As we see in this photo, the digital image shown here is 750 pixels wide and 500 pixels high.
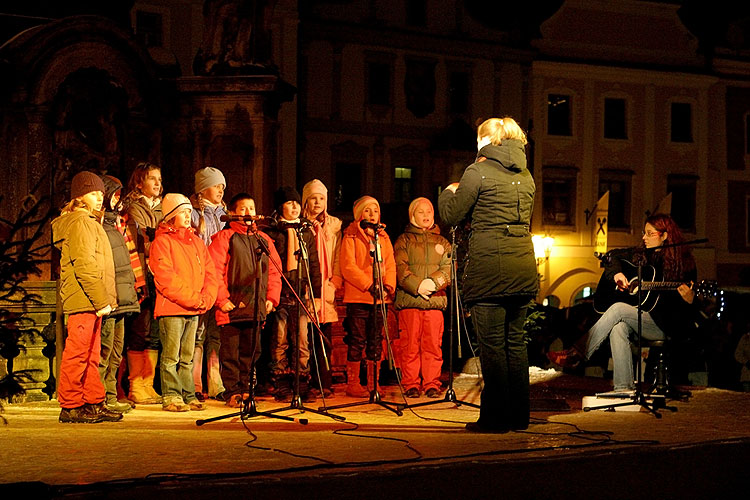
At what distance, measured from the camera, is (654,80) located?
45.8 m

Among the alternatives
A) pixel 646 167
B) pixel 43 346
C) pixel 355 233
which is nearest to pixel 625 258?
pixel 355 233

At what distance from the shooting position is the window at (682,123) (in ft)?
153

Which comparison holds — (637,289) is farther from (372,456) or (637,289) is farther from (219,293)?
(372,456)

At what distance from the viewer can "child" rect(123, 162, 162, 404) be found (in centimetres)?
1076

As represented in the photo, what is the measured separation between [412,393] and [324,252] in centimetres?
161

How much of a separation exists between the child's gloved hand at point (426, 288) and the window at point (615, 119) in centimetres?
3560

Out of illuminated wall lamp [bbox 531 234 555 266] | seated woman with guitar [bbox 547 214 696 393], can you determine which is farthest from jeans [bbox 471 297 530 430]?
illuminated wall lamp [bbox 531 234 555 266]

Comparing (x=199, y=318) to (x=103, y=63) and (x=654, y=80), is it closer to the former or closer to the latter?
(x=103, y=63)

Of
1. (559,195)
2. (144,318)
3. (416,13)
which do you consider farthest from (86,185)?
(559,195)

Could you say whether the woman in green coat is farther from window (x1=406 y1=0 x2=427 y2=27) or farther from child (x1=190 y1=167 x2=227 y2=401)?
window (x1=406 y1=0 x2=427 y2=27)

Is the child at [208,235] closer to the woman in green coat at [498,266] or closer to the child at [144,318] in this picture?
the child at [144,318]

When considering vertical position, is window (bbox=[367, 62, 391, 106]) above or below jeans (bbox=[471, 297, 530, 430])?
above

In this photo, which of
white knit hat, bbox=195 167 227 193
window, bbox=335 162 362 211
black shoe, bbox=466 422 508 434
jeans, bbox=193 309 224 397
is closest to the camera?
black shoe, bbox=466 422 508 434

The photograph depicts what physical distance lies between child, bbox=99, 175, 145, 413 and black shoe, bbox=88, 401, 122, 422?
338 mm
